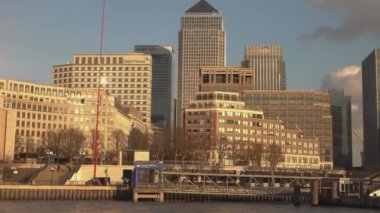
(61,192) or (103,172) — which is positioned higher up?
(103,172)

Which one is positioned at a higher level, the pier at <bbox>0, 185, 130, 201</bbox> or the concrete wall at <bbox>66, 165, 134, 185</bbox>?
the concrete wall at <bbox>66, 165, 134, 185</bbox>

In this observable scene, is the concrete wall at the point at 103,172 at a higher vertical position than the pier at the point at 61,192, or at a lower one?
higher

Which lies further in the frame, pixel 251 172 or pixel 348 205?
pixel 251 172

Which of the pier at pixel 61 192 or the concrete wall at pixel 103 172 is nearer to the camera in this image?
the pier at pixel 61 192

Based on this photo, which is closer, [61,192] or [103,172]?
[61,192]

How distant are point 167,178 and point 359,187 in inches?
1776

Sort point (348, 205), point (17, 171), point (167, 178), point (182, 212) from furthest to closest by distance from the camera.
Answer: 1. point (17, 171)
2. point (167, 178)
3. point (348, 205)
4. point (182, 212)

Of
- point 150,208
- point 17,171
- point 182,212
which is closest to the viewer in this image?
point 182,212

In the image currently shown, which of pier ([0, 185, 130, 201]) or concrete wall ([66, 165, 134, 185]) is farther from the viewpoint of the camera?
concrete wall ([66, 165, 134, 185])

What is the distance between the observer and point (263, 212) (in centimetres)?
10906

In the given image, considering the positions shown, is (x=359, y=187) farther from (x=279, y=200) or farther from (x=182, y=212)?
(x=182, y=212)

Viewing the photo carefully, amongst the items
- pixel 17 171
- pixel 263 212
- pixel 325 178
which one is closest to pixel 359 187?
pixel 325 178

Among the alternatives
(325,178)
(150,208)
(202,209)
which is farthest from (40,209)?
(325,178)

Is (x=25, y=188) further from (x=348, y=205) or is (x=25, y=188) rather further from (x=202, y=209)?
(x=348, y=205)
